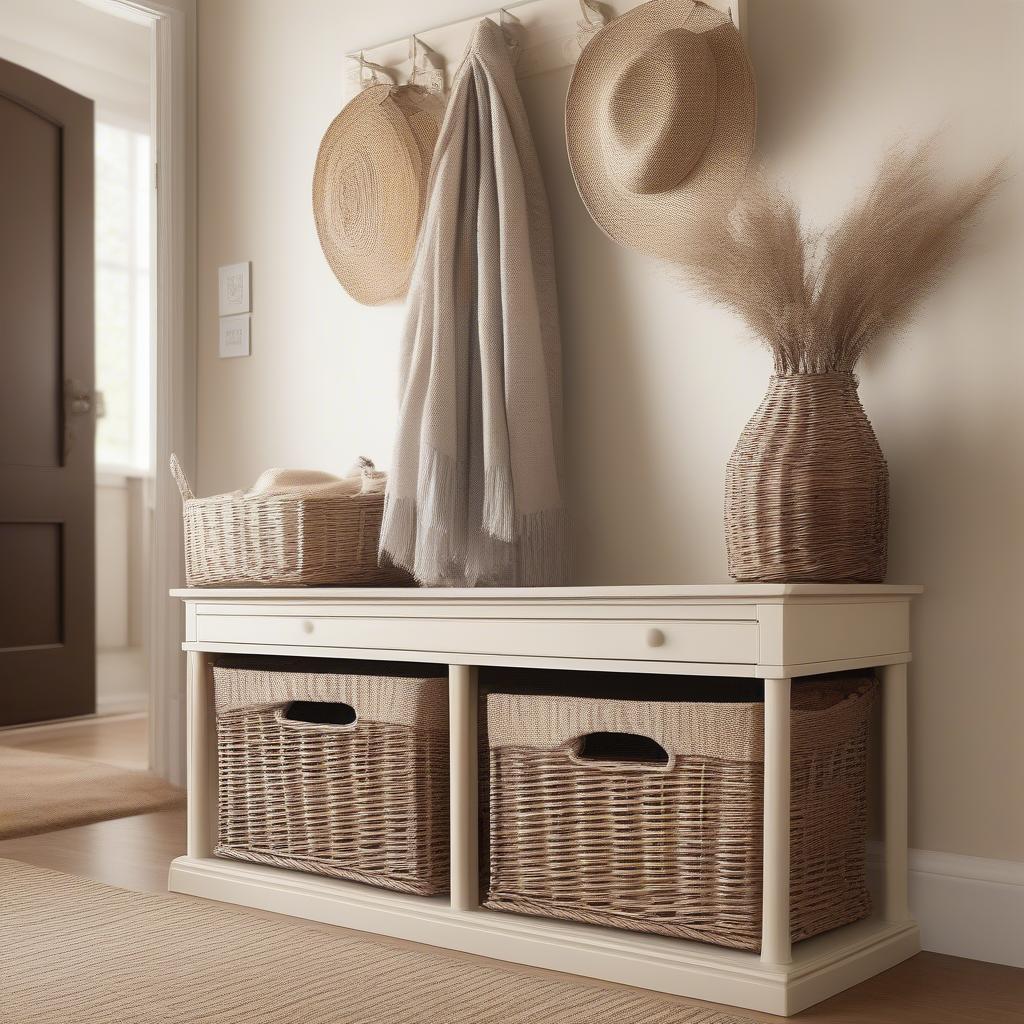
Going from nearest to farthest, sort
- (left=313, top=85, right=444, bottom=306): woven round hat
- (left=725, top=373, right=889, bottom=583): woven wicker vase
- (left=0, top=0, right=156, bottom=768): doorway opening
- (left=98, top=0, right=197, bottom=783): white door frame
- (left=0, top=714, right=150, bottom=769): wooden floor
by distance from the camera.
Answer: (left=725, top=373, right=889, bottom=583): woven wicker vase
(left=313, top=85, right=444, bottom=306): woven round hat
(left=98, top=0, right=197, bottom=783): white door frame
(left=0, top=714, right=150, bottom=769): wooden floor
(left=0, top=0, right=156, bottom=768): doorway opening

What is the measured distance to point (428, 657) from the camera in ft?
6.19

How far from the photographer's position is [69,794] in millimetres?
2895

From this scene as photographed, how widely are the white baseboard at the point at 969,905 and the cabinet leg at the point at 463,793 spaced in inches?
26.4

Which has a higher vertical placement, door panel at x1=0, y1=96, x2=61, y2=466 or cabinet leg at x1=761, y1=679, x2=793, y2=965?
door panel at x1=0, y1=96, x2=61, y2=466

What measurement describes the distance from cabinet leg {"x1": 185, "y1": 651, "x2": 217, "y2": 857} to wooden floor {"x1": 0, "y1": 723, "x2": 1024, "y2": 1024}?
0.11m

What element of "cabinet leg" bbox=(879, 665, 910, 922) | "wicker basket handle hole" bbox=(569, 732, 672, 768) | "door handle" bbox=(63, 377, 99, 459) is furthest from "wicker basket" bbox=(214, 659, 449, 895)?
"door handle" bbox=(63, 377, 99, 459)

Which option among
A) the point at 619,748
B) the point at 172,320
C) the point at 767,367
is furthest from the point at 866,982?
the point at 172,320

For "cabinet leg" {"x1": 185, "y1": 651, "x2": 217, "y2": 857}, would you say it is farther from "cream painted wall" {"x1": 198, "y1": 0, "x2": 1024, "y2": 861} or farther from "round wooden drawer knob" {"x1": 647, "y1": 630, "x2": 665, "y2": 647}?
"round wooden drawer knob" {"x1": 647, "y1": 630, "x2": 665, "y2": 647}

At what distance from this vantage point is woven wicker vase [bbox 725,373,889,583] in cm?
172

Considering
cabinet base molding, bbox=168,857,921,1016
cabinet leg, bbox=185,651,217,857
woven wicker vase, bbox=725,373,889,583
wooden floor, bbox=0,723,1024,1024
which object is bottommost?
wooden floor, bbox=0,723,1024,1024

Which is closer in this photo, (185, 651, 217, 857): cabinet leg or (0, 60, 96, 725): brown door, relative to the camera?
(185, 651, 217, 857): cabinet leg

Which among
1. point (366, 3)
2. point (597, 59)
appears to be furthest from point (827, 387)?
point (366, 3)

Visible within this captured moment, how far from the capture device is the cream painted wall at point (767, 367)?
1.83 m

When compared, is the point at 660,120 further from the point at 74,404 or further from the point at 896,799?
the point at 74,404
